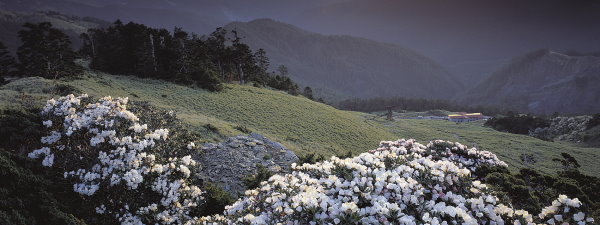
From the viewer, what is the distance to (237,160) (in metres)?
22.4

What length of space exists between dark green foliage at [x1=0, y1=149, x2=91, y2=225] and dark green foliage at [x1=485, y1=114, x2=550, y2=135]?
13113 cm

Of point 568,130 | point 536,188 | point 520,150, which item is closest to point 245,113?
point 536,188

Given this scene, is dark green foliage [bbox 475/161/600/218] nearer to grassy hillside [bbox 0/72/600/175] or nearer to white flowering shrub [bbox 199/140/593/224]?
white flowering shrub [bbox 199/140/593/224]

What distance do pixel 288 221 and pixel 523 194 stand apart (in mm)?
10326

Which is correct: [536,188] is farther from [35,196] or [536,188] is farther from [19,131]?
[19,131]

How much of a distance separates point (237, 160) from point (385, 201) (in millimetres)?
15746

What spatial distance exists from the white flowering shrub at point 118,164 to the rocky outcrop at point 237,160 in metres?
3.00

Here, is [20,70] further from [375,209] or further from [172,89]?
[375,209]

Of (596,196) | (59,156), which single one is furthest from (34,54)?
(596,196)

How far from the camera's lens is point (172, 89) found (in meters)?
47.1

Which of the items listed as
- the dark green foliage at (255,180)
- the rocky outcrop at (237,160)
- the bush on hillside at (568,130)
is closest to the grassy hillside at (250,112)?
the rocky outcrop at (237,160)

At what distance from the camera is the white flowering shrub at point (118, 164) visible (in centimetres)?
1399

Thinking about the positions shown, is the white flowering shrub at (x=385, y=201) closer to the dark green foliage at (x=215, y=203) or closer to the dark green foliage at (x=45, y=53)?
the dark green foliage at (x=215, y=203)

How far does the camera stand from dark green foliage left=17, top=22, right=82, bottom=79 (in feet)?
130
